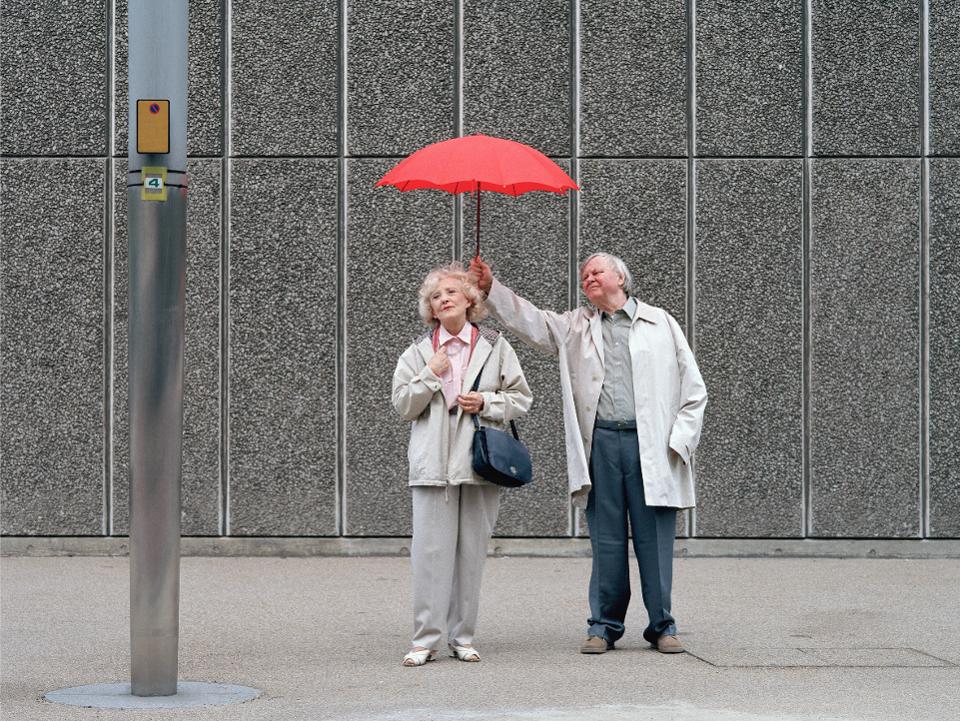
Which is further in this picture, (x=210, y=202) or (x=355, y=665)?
(x=210, y=202)

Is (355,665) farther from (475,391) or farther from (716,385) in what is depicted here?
(716,385)

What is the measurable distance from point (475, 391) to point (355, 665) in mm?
1383

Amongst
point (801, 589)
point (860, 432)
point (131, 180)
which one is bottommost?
point (801, 589)

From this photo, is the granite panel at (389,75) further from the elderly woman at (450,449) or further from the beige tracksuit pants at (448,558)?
the beige tracksuit pants at (448,558)

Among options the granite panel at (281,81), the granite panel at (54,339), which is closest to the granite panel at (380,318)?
the granite panel at (281,81)

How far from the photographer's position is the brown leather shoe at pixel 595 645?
7.39m

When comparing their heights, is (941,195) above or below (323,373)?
above

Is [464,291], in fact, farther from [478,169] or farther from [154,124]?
[154,124]

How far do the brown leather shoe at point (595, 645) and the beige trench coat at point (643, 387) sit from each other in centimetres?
67

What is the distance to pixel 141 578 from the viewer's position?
627cm

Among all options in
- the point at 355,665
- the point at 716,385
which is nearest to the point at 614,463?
the point at 355,665

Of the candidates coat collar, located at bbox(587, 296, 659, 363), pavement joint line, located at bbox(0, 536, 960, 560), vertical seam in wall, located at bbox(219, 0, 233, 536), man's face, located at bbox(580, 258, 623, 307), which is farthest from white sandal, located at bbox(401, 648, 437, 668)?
vertical seam in wall, located at bbox(219, 0, 233, 536)

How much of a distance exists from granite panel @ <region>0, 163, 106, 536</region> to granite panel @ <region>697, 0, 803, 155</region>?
4534 millimetres

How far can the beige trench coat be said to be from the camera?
751cm
